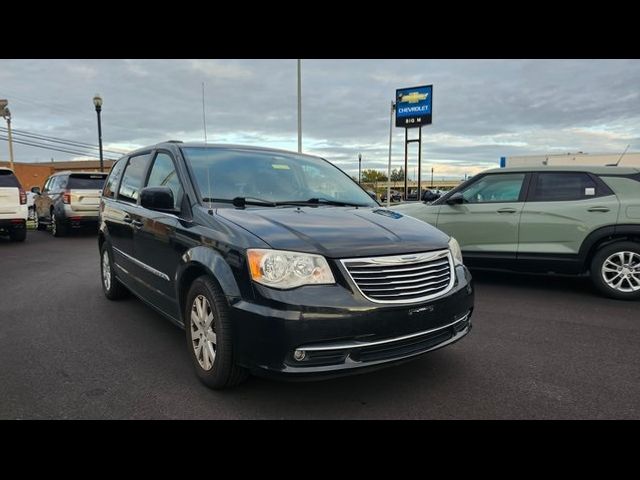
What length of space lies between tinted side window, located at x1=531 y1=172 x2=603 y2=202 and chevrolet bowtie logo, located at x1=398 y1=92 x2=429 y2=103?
24.3 metres

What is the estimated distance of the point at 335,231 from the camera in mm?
3016

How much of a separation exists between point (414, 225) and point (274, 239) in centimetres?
122

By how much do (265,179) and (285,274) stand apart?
4.89 feet

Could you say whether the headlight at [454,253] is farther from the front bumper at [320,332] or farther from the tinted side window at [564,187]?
the tinted side window at [564,187]

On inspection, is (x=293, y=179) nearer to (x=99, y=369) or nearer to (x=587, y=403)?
(x=99, y=369)

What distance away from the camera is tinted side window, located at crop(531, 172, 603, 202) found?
598 centimetres

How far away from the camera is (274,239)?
9.20 ft

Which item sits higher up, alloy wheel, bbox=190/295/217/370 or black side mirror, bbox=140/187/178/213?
black side mirror, bbox=140/187/178/213

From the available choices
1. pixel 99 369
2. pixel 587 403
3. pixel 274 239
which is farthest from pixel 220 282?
pixel 587 403

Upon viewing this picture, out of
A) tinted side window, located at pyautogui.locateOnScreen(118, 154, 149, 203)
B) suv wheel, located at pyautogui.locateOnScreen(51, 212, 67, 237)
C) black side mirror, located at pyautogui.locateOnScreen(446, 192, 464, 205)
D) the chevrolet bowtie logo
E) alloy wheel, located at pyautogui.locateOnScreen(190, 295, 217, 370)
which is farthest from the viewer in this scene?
the chevrolet bowtie logo

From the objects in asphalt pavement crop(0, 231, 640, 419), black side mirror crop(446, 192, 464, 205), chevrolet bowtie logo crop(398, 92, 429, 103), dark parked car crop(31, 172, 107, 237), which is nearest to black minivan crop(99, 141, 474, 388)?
asphalt pavement crop(0, 231, 640, 419)

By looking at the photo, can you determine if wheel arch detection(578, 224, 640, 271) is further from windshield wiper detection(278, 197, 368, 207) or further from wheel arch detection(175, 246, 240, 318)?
wheel arch detection(175, 246, 240, 318)

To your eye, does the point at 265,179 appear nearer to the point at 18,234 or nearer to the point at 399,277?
the point at 399,277

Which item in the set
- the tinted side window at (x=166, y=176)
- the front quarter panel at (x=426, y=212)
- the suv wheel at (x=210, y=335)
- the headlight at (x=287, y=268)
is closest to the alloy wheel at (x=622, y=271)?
the front quarter panel at (x=426, y=212)
